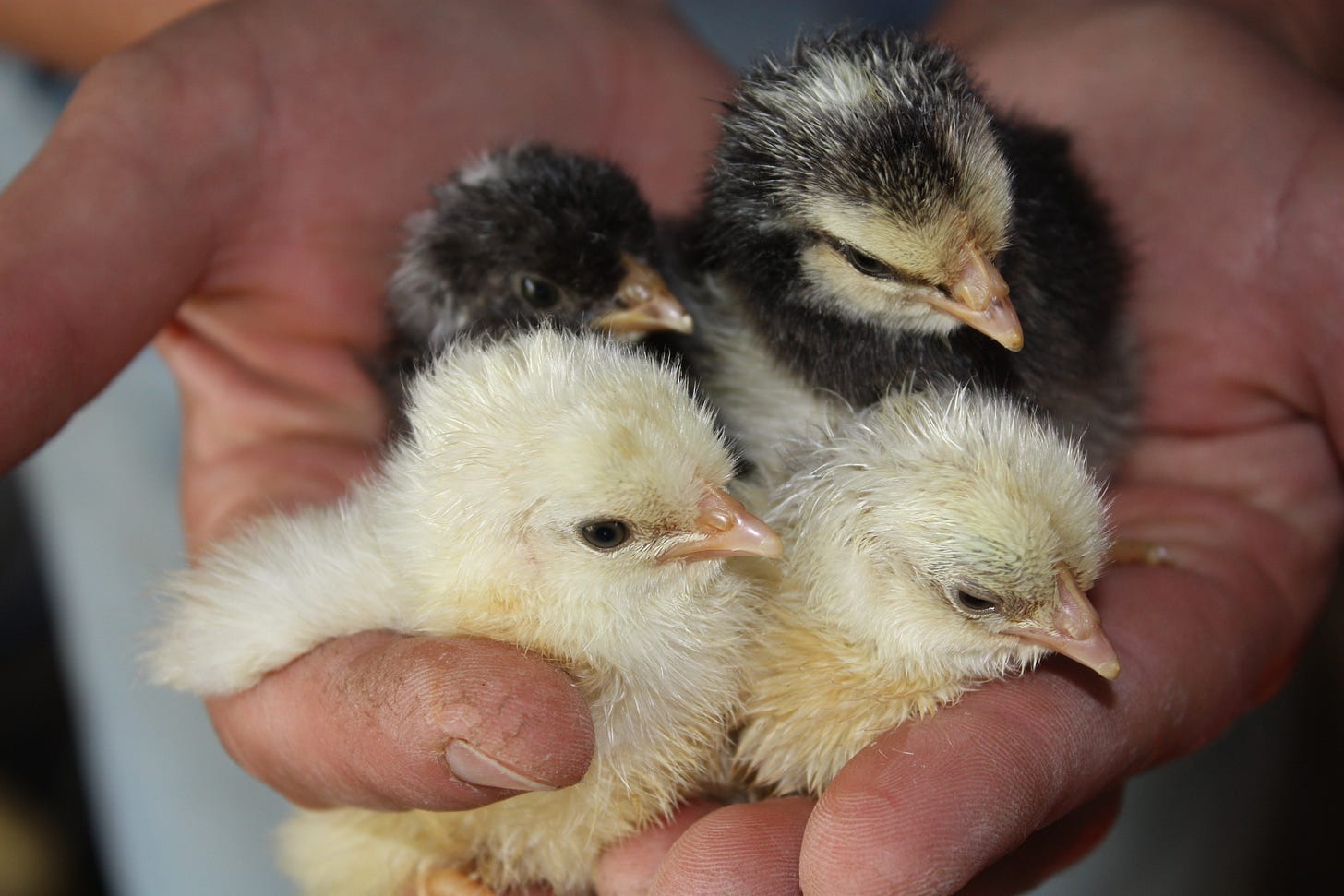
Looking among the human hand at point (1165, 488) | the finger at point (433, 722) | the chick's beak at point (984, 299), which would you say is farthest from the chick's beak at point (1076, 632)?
the finger at point (433, 722)

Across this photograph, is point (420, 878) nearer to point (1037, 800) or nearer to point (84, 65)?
point (1037, 800)

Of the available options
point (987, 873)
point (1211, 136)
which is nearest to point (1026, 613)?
point (987, 873)

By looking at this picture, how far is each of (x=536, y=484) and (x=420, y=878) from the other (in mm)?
589

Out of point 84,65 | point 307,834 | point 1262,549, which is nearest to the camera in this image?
point 307,834

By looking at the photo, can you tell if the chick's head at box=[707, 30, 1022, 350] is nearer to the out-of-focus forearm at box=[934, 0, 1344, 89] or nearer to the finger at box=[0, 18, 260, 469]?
the finger at box=[0, 18, 260, 469]

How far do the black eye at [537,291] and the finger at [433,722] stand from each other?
Answer: 22.4 inches

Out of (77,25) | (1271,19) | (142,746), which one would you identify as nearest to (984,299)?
(1271,19)

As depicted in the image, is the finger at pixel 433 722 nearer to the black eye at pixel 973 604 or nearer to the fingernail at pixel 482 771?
the fingernail at pixel 482 771

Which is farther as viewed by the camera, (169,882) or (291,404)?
(169,882)

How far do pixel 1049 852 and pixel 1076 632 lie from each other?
482 millimetres

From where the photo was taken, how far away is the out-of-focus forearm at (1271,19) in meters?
2.12

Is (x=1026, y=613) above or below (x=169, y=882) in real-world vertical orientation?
above

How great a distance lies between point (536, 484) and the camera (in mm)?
1166

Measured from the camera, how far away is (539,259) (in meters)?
1.59
